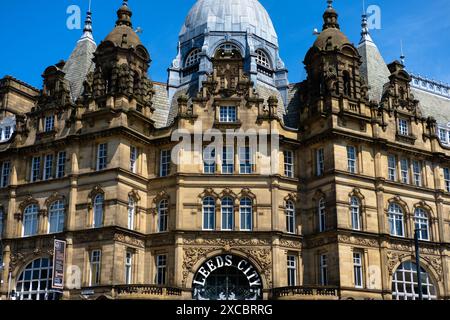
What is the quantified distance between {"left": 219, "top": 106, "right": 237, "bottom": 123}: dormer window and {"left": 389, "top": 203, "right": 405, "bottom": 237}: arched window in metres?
14.3

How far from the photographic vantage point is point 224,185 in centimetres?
5159

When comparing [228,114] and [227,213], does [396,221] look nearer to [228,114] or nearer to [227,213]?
[227,213]

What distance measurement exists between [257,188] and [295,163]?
4500 mm

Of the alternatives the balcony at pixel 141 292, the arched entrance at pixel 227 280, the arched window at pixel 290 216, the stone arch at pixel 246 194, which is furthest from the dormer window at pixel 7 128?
the arched window at pixel 290 216

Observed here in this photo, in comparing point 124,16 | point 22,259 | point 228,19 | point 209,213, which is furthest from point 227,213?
point 228,19

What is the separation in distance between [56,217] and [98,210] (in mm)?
4095

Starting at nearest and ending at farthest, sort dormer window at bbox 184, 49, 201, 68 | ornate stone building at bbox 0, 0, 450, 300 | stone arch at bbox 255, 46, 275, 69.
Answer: ornate stone building at bbox 0, 0, 450, 300, dormer window at bbox 184, 49, 201, 68, stone arch at bbox 255, 46, 275, 69

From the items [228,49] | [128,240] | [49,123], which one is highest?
[228,49]

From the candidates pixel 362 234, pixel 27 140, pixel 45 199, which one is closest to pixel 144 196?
pixel 45 199

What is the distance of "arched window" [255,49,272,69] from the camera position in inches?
2417

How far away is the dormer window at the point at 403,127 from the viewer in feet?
186

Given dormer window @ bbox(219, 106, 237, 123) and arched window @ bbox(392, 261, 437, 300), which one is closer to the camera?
arched window @ bbox(392, 261, 437, 300)

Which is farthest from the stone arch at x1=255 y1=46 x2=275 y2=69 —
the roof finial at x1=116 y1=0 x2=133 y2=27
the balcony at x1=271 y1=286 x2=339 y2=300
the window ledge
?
the balcony at x1=271 y1=286 x2=339 y2=300

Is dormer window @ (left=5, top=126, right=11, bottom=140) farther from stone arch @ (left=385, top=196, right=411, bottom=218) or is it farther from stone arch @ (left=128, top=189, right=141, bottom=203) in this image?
stone arch @ (left=385, top=196, right=411, bottom=218)
